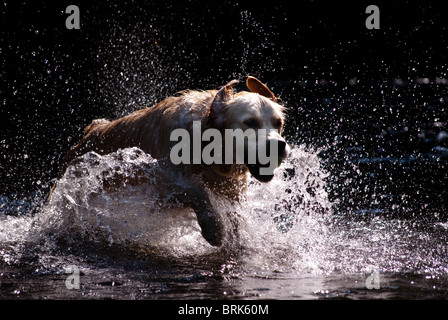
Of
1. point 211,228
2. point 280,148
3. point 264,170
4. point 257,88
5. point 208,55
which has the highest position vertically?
point 208,55

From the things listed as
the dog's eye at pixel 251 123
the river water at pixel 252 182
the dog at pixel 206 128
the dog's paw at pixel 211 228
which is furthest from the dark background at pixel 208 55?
the dog's paw at pixel 211 228

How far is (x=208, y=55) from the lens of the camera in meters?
11.6

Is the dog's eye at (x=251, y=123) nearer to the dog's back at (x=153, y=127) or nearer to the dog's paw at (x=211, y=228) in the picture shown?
the dog's back at (x=153, y=127)

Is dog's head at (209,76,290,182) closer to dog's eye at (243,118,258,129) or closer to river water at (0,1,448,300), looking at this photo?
dog's eye at (243,118,258,129)

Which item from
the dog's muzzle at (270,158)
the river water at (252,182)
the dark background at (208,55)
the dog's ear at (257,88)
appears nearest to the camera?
the river water at (252,182)

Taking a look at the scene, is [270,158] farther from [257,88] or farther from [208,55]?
[208,55]

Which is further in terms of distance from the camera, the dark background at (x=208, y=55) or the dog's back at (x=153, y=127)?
the dark background at (x=208, y=55)

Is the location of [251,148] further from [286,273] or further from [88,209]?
[88,209]

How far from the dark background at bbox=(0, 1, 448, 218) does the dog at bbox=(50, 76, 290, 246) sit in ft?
16.4

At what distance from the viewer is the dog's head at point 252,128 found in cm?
395

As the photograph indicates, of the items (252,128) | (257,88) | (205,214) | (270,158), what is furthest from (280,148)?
(257,88)

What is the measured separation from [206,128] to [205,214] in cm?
67

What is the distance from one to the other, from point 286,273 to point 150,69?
354 inches

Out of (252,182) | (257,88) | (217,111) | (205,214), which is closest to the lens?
(205,214)
